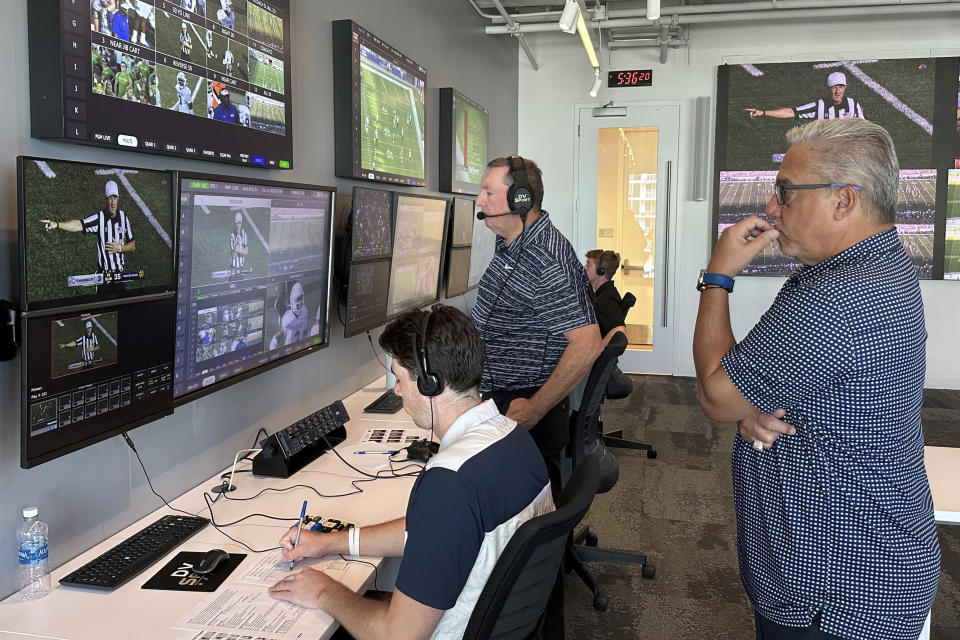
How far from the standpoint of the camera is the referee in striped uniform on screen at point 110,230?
4.87ft

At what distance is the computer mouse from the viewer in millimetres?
1598

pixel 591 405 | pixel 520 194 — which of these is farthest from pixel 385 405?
pixel 520 194

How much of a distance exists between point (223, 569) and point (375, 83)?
2225mm

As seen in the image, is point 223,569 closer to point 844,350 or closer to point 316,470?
point 316,470

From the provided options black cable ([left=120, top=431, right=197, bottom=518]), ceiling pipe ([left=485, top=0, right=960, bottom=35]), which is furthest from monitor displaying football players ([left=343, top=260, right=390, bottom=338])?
ceiling pipe ([left=485, top=0, right=960, bottom=35])

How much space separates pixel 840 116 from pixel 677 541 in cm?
408

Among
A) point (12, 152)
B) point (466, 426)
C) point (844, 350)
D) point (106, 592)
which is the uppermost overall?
point (12, 152)

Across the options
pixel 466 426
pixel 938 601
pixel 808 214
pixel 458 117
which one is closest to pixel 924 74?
pixel 458 117

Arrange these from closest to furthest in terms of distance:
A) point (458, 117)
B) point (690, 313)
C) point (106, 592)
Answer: point (106, 592) < point (458, 117) < point (690, 313)

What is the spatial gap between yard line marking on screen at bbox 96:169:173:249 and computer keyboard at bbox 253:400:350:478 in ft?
2.37

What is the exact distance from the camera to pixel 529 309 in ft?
8.68

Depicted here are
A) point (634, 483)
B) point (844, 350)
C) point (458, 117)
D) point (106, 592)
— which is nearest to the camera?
point (844, 350)

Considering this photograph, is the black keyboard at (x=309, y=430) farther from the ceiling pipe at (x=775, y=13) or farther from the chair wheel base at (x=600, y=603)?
the ceiling pipe at (x=775, y=13)

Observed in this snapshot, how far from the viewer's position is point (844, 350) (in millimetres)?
1271
